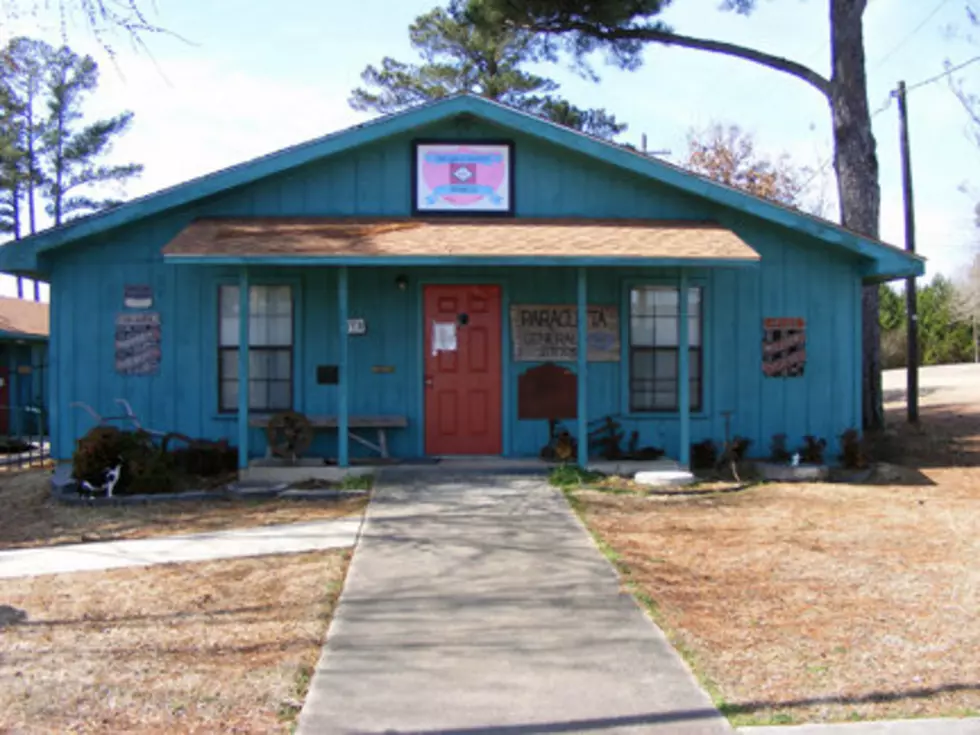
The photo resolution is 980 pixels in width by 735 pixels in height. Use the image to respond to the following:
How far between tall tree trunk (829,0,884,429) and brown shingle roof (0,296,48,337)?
17.7 meters

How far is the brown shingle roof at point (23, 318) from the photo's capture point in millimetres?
22656

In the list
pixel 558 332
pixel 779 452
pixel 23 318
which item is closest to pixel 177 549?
pixel 558 332

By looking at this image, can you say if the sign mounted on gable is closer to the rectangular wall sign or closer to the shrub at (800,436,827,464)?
the rectangular wall sign

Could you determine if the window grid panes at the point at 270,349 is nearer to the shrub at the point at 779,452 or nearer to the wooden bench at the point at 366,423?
the wooden bench at the point at 366,423

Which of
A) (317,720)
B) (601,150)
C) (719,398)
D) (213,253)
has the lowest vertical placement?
(317,720)

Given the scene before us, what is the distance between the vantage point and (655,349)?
38.9 ft

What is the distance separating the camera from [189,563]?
706 cm

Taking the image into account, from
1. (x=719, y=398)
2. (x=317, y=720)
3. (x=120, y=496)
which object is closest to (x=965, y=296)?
(x=719, y=398)

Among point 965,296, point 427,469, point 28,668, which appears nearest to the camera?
point 28,668

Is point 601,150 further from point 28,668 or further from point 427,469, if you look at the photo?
point 28,668

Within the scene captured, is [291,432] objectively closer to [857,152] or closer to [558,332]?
[558,332]

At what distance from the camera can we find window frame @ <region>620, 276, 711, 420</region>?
1176cm

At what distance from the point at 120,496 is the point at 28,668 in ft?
17.2

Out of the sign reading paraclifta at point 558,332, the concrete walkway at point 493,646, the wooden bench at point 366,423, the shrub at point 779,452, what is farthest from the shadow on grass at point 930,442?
the concrete walkway at point 493,646
